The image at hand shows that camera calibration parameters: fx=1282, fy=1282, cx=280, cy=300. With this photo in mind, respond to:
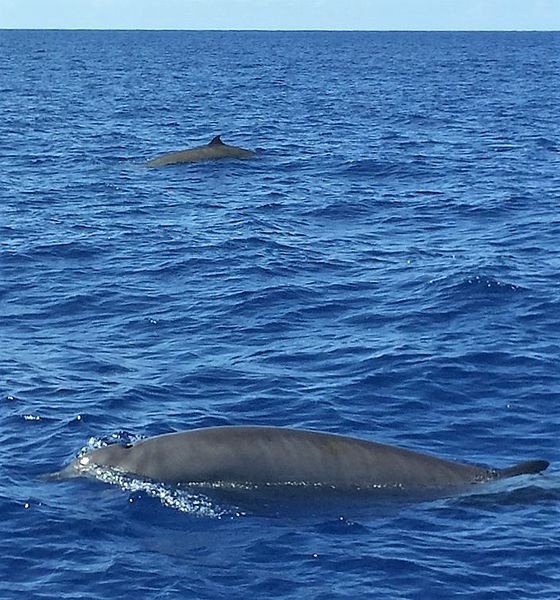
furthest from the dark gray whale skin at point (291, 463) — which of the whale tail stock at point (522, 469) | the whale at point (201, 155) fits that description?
the whale at point (201, 155)

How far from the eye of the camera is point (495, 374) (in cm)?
2027

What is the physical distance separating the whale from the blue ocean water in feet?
2.93

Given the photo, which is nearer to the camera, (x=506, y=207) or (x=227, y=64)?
(x=506, y=207)

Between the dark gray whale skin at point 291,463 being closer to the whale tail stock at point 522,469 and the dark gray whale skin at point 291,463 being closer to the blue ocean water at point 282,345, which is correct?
the whale tail stock at point 522,469

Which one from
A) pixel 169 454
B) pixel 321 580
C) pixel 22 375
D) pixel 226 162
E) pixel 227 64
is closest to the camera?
pixel 321 580

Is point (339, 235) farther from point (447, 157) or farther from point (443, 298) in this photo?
point (447, 157)

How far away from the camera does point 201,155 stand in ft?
148

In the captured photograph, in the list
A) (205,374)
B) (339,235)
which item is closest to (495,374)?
(205,374)

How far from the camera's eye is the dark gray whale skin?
15.2m

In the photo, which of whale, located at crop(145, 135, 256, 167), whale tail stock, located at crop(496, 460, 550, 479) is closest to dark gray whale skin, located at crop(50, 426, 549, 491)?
whale tail stock, located at crop(496, 460, 550, 479)

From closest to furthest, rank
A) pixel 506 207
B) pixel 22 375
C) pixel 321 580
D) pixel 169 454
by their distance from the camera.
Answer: pixel 321 580 < pixel 169 454 < pixel 22 375 < pixel 506 207

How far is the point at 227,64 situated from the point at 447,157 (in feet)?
312

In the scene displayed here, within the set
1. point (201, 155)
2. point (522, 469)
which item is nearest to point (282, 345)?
point (522, 469)

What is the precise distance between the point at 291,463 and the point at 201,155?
3064 centimetres
